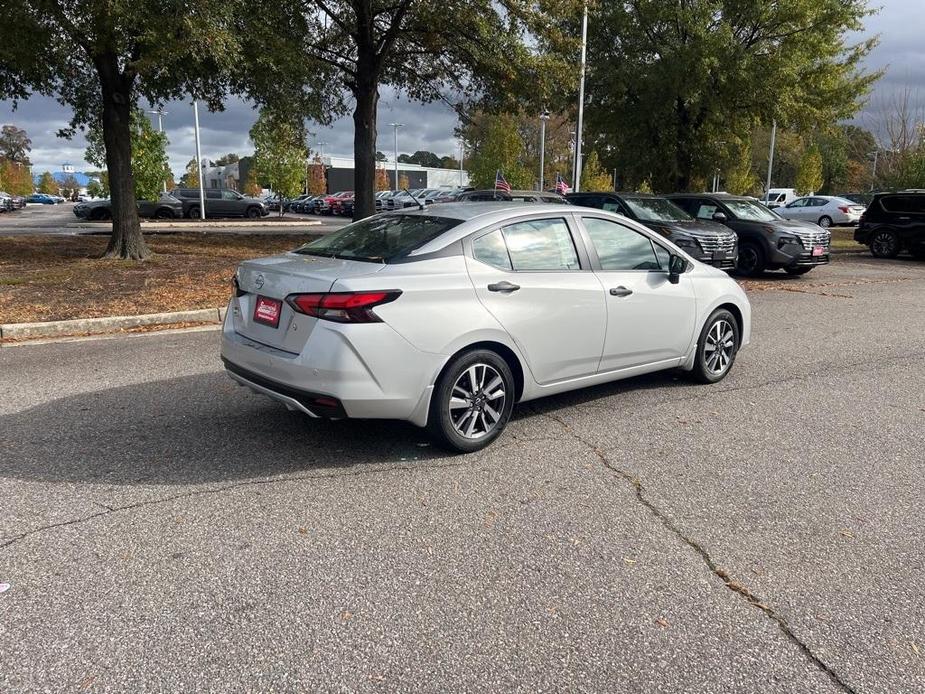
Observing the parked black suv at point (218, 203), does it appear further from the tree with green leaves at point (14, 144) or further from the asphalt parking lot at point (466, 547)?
the tree with green leaves at point (14, 144)

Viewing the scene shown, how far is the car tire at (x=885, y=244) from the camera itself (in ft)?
65.1

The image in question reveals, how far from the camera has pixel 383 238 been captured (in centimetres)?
488

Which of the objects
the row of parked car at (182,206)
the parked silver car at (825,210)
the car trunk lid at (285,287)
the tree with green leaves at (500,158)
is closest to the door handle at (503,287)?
the car trunk lid at (285,287)

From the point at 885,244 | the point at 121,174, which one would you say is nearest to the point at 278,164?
the point at 121,174

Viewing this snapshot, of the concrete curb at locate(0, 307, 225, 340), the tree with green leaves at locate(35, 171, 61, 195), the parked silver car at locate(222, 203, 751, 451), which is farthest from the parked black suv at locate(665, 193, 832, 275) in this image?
the tree with green leaves at locate(35, 171, 61, 195)

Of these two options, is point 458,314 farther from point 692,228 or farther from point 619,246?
point 692,228

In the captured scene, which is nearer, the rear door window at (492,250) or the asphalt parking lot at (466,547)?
the asphalt parking lot at (466,547)

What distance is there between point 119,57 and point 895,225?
19667 mm

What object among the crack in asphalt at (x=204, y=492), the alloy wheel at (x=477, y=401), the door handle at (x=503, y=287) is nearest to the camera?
the crack in asphalt at (x=204, y=492)

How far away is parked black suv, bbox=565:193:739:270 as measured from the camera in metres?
13.2

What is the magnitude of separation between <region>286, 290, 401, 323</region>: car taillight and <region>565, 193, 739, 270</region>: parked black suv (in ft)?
33.1

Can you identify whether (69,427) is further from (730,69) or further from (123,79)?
(730,69)

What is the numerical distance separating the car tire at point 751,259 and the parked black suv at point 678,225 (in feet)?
3.01

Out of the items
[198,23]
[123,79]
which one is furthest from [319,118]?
[198,23]
